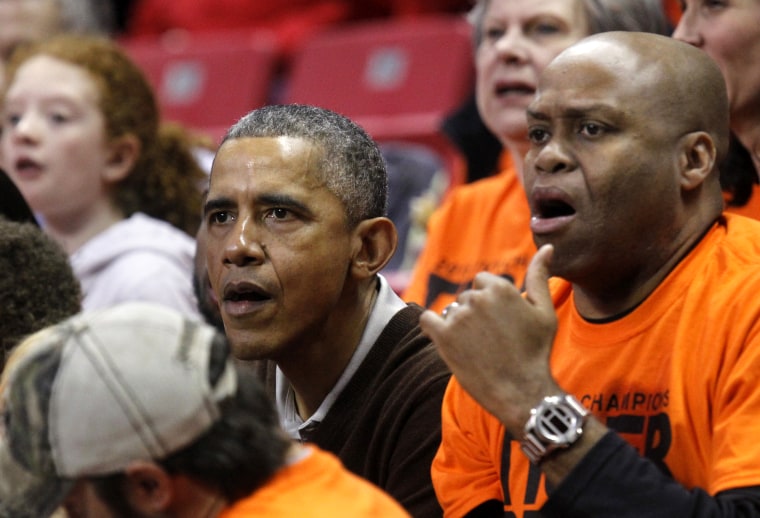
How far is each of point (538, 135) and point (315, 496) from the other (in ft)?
2.57

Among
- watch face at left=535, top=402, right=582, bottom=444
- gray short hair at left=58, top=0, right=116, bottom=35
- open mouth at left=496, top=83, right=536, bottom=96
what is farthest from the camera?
gray short hair at left=58, top=0, right=116, bottom=35

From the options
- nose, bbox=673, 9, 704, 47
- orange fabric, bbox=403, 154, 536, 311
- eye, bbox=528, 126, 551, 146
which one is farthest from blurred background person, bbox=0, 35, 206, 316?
eye, bbox=528, 126, 551, 146

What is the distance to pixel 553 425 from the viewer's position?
191 centimetres

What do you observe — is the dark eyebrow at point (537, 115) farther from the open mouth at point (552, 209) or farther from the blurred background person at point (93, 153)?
the blurred background person at point (93, 153)

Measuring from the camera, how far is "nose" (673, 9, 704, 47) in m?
2.75

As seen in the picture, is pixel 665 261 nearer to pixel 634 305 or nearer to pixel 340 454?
pixel 634 305

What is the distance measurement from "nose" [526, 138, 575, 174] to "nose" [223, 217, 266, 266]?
499 mm

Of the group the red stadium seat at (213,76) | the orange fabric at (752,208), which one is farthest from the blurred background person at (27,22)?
the orange fabric at (752,208)

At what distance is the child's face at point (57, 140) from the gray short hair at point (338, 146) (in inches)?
57.6

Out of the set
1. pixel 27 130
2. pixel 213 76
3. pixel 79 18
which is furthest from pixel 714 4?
pixel 79 18

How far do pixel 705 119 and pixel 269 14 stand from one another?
12.8 feet

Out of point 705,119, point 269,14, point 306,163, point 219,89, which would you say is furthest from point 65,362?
point 269,14

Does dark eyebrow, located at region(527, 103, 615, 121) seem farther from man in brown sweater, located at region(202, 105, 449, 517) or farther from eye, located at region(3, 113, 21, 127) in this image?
eye, located at region(3, 113, 21, 127)

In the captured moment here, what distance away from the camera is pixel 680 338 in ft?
6.57
